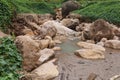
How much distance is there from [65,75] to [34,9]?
18851 mm

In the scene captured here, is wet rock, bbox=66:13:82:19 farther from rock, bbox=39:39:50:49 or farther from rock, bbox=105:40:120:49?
rock, bbox=39:39:50:49

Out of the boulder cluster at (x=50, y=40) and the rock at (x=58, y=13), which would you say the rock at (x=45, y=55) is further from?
the rock at (x=58, y=13)

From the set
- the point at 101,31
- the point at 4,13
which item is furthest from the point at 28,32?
the point at 101,31

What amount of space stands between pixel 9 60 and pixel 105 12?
57.4 feet

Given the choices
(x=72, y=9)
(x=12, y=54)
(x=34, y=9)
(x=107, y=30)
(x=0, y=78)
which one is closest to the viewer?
(x=0, y=78)

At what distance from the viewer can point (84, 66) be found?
1438cm

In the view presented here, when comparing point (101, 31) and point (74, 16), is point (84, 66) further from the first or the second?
point (74, 16)

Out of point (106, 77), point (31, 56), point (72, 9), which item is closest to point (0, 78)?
point (31, 56)

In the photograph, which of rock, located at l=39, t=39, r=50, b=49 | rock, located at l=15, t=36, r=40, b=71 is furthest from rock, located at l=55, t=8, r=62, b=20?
rock, located at l=15, t=36, r=40, b=71

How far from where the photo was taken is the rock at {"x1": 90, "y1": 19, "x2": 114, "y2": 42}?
830 inches

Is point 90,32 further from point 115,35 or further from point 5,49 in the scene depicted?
point 5,49

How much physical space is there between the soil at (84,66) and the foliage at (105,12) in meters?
8.41

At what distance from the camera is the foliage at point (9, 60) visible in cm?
1044

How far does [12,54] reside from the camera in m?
11.7
